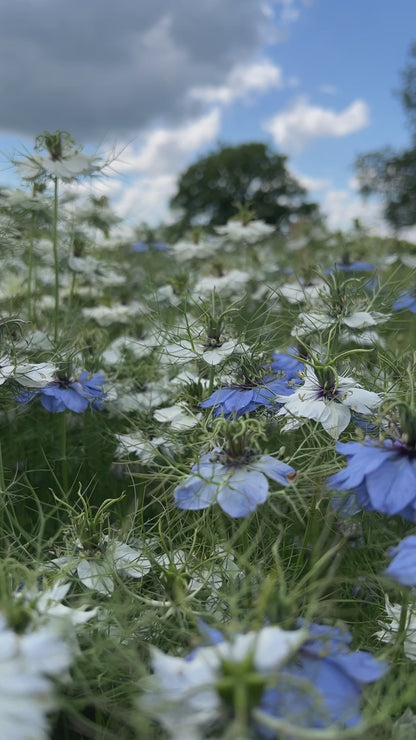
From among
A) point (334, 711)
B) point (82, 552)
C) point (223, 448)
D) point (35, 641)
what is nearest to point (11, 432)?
point (82, 552)

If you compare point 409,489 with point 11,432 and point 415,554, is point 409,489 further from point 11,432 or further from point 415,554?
point 11,432

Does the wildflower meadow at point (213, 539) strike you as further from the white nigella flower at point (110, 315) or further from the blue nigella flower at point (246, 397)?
the white nigella flower at point (110, 315)

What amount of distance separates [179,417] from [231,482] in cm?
60

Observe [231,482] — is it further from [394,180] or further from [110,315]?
[394,180]

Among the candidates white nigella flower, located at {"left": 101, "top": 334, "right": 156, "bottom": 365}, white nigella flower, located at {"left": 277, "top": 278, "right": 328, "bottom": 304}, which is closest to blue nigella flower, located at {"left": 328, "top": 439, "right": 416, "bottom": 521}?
white nigella flower, located at {"left": 277, "top": 278, "right": 328, "bottom": 304}

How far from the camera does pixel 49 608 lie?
921 mm

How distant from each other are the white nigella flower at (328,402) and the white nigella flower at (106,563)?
443mm

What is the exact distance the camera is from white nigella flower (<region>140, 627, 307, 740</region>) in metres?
0.69

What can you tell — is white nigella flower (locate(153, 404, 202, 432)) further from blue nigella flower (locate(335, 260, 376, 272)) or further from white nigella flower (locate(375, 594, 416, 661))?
→ blue nigella flower (locate(335, 260, 376, 272))

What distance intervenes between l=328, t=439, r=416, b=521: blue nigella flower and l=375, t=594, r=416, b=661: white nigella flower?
24 cm

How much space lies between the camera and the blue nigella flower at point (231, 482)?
3.53 feet

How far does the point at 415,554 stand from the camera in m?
0.90

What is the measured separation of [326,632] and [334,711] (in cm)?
15

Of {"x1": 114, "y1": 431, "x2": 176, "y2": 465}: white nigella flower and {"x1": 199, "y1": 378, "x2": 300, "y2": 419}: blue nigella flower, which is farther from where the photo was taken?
{"x1": 114, "y1": 431, "x2": 176, "y2": 465}: white nigella flower
